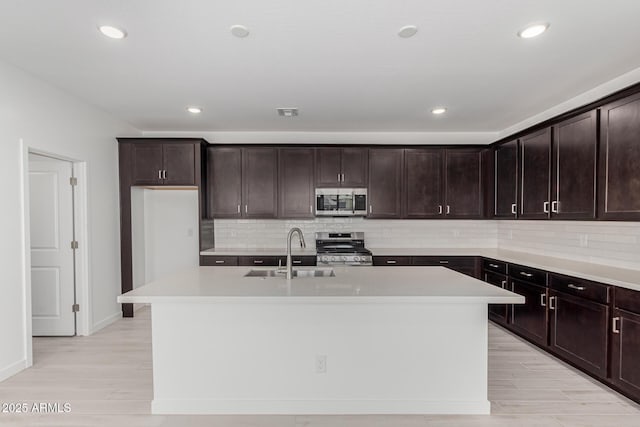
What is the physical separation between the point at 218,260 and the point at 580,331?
3922 millimetres

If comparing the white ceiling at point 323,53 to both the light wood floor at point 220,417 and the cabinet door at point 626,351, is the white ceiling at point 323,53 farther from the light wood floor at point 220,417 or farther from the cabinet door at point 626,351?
the light wood floor at point 220,417

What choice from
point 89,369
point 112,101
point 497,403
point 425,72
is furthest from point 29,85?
point 497,403

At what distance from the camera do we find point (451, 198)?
4.77m

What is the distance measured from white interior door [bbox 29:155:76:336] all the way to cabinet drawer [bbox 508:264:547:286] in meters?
4.97

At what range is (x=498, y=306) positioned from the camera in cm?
410

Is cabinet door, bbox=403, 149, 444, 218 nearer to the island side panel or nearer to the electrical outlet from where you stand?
the island side panel

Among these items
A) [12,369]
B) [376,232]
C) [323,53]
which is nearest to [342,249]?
[376,232]

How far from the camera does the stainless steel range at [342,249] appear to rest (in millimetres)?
4355

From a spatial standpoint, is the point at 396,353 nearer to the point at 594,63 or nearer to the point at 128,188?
the point at 594,63

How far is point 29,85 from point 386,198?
13.4 ft

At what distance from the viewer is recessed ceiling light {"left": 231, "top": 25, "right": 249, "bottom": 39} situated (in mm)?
2174

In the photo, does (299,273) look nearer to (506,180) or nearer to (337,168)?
(337,168)

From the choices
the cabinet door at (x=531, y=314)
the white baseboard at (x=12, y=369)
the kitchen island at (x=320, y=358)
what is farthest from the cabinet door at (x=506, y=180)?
the white baseboard at (x=12, y=369)

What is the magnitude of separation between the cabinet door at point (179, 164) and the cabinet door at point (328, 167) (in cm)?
168
